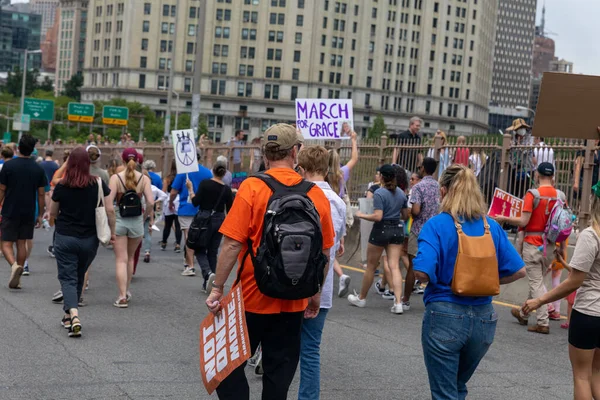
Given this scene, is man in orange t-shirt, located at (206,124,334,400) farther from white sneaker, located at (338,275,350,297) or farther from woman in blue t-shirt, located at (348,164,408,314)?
white sneaker, located at (338,275,350,297)

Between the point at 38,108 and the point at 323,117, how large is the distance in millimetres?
72104

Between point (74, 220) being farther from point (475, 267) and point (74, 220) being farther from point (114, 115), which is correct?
point (114, 115)

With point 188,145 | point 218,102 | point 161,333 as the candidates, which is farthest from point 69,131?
point 161,333

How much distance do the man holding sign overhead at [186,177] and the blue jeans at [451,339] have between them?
9402mm

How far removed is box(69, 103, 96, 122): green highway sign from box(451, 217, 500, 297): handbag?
286 feet

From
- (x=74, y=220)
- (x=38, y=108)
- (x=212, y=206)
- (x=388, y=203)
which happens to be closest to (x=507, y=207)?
(x=388, y=203)

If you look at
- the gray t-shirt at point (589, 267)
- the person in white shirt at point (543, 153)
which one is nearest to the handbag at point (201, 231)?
the person in white shirt at point (543, 153)

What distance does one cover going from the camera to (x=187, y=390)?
7156 millimetres

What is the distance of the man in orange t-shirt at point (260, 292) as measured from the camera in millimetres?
5082

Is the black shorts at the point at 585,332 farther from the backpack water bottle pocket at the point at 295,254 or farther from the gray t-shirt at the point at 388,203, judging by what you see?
the gray t-shirt at the point at 388,203

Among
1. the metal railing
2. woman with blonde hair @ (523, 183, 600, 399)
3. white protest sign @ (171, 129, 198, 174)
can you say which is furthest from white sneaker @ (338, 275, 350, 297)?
woman with blonde hair @ (523, 183, 600, 399)

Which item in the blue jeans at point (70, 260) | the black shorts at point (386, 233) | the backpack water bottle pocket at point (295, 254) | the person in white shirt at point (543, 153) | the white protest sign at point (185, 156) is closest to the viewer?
the backpack water bottle pocket at point (295, 254)

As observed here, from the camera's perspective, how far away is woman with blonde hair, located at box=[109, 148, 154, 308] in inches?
434

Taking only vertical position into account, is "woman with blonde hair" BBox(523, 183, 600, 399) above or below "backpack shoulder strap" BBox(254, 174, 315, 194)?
below
